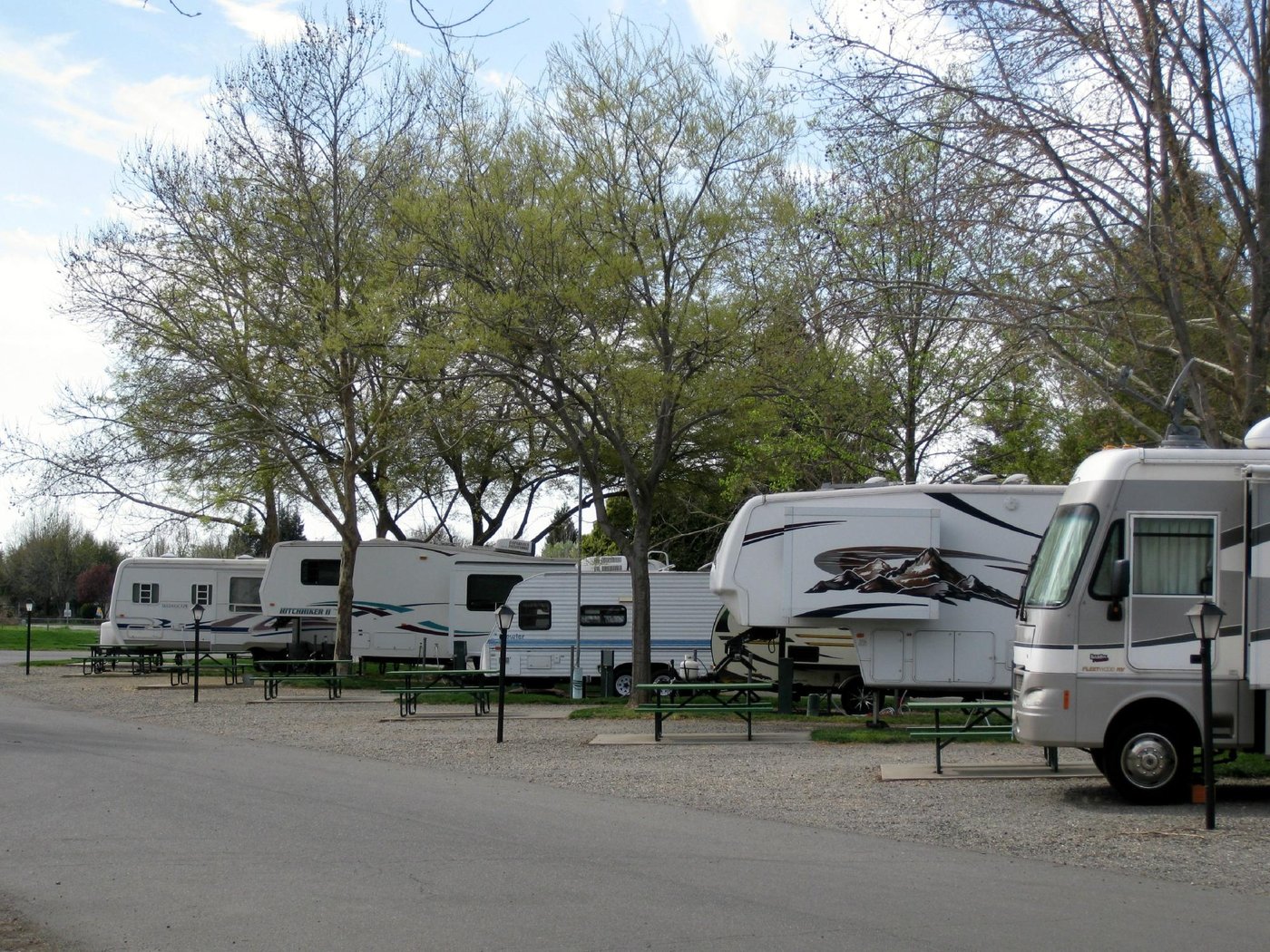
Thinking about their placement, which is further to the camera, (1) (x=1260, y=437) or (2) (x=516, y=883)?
(1) (x=1260, y=437)

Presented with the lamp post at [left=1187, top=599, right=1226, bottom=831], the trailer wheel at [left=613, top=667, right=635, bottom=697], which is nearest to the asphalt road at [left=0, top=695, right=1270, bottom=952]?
the lamp post at [left=1187, top=599, right=1226, bottom=831]

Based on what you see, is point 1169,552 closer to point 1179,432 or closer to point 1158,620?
point 1158,620

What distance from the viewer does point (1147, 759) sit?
37.1ft

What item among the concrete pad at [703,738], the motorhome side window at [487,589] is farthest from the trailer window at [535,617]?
the concrete pad at [703,738]

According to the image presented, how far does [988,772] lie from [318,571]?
71.6 ft

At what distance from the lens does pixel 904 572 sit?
58.8ft

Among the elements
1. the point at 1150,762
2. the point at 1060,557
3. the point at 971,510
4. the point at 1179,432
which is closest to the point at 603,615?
the point at 971,510

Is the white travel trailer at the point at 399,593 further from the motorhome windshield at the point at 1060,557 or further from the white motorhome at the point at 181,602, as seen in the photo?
the motorhome windshield at the point at 1060,557

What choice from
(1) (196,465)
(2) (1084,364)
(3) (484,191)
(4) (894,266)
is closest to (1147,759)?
(2) (1084,364)

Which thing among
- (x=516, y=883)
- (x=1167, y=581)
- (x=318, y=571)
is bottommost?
(x=516, y=883)

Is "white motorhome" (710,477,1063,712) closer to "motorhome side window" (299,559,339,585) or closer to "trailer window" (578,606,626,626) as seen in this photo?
"trailer window" (578,606,626,626)

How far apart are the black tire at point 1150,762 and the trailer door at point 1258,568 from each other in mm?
831

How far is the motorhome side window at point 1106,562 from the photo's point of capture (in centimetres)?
1148

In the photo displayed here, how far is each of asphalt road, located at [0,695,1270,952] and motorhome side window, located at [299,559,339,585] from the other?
65.5ft
